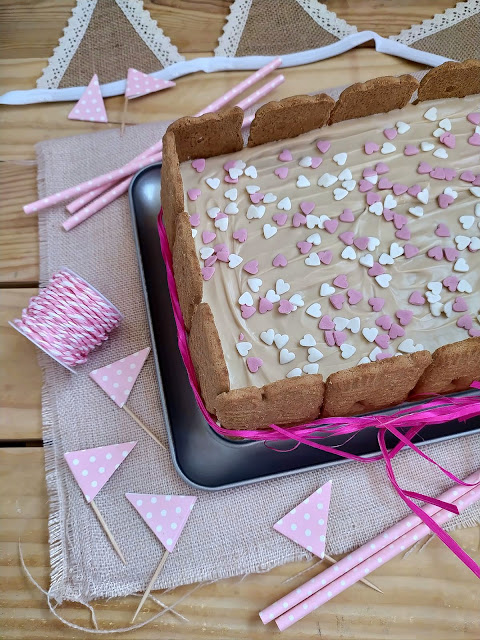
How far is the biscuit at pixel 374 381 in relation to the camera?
0.82 m

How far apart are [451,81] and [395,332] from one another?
0.44 m

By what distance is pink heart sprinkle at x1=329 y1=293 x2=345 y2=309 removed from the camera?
36.6 inches

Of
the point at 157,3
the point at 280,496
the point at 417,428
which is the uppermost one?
the point at 157,3

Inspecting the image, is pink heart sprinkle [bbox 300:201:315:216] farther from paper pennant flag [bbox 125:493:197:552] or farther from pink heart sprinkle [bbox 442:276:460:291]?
paper pennant flag [bbox 125:493:197:552]

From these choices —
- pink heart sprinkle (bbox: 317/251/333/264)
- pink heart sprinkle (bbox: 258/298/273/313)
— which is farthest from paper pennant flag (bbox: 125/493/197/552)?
pink heart sprinkle (bbox: 317/251/333/264)

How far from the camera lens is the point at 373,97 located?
1008 mm

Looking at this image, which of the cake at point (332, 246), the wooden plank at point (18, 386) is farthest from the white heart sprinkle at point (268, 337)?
the wooden plank at point (18, 386)

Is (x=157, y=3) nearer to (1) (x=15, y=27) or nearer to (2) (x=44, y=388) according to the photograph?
(1) (x=15, y=27)

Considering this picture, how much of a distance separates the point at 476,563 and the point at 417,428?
9.9 inches

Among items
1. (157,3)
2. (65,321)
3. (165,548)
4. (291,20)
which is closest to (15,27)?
(157,3)

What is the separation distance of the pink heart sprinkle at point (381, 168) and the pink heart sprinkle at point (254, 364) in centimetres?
39

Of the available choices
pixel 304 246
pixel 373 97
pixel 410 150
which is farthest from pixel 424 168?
pixel 304 246

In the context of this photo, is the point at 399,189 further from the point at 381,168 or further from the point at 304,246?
the point at 304,246

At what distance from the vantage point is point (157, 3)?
141cm
